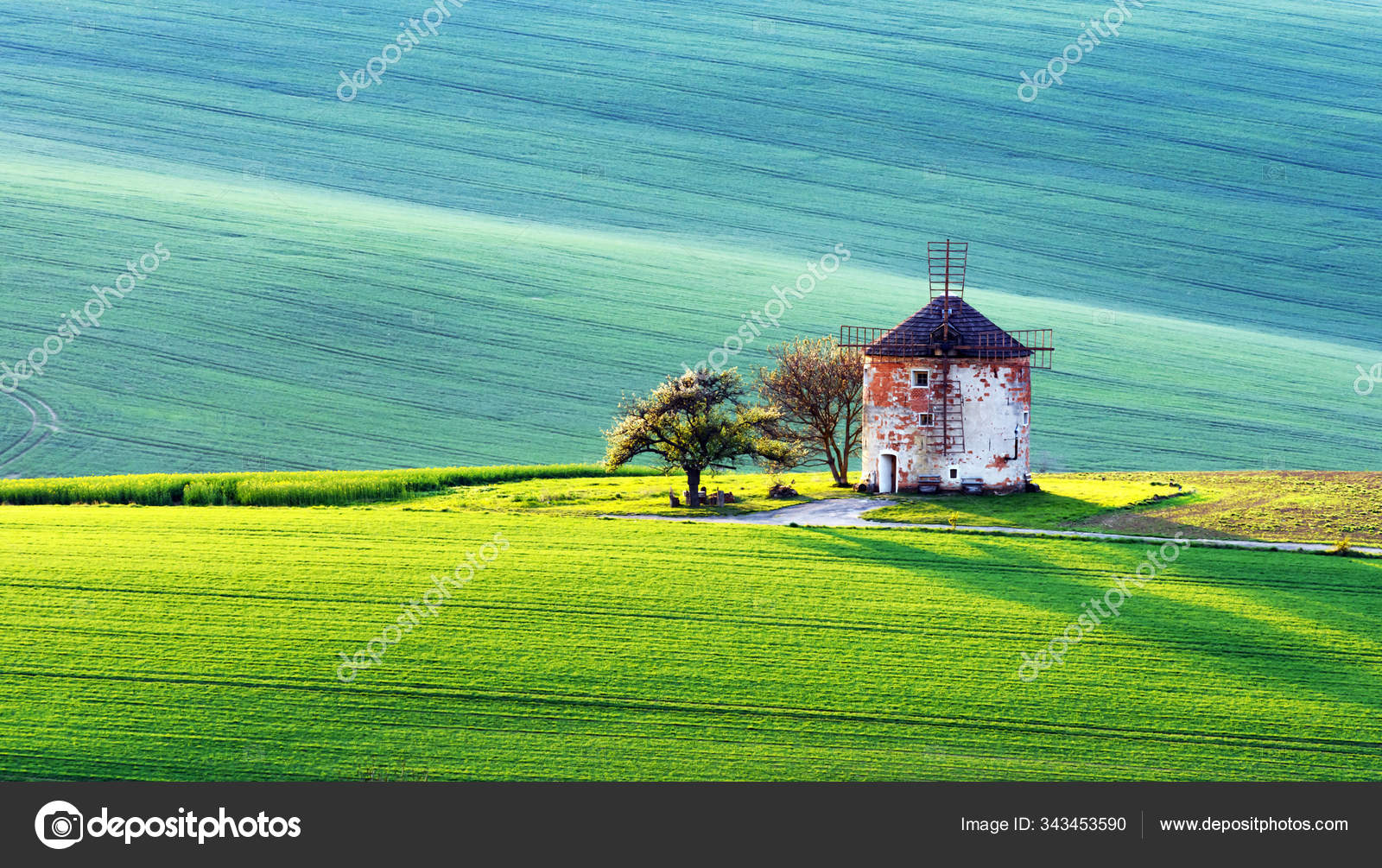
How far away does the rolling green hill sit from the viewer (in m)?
78.1

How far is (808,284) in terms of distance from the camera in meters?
95.3

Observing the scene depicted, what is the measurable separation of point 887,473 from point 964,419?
3.75 meters

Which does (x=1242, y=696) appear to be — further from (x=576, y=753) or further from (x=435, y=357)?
(x=435, y=357)

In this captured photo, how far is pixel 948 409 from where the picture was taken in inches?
2132

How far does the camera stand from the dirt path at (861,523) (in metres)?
46.4

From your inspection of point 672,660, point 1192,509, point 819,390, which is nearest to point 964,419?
point 819,390

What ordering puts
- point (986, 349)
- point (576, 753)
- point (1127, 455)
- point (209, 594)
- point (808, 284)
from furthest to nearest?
point (808, 284) → point (1127, 455) → point (986, 349) → point (209, 594) → point (576, 753)

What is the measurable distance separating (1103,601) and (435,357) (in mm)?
52235

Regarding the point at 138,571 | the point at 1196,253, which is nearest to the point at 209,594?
the point at 138,571

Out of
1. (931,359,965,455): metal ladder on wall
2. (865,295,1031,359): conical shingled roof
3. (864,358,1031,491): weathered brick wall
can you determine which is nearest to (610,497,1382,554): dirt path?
(864,358,1031,491): weathered brick wall
